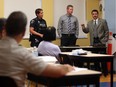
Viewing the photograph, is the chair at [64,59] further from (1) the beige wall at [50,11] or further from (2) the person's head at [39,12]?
(1) the beige wall at [50,11]

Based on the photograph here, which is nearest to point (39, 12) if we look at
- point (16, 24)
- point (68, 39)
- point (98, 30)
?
point (68, 39)

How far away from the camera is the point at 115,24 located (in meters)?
9.05

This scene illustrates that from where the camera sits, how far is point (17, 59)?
2.55 m

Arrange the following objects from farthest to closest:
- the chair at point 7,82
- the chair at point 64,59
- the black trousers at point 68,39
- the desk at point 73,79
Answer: the black trousers at point 68,39 < the chair at point 64,59 < the desk at point 73,79 < the chair at point 7,82

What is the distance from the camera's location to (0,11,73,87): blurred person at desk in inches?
99.7

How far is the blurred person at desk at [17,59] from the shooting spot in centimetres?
253

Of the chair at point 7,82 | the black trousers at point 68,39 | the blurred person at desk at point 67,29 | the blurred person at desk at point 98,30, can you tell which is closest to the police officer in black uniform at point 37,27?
the blurred person at desk at point 67,29

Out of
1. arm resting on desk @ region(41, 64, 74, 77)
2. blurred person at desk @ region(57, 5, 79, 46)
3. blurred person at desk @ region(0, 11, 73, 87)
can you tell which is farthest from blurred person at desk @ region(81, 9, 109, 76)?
blurred person at desk @ region(0, 11, 73, 87)

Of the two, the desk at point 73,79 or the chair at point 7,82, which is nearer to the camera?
the chair at point 7,82

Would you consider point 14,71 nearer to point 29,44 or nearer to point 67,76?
point 67,76

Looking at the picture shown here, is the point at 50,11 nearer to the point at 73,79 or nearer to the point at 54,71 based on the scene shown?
the point at 73,79

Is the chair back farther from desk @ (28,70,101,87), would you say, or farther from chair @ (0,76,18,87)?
chair @ (0,76,18,87)

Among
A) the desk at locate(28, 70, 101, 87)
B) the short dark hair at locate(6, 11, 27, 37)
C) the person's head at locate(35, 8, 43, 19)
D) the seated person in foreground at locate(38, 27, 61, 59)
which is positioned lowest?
the desk at locate(28, 70, 101, 87)

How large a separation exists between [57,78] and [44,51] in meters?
2.34
